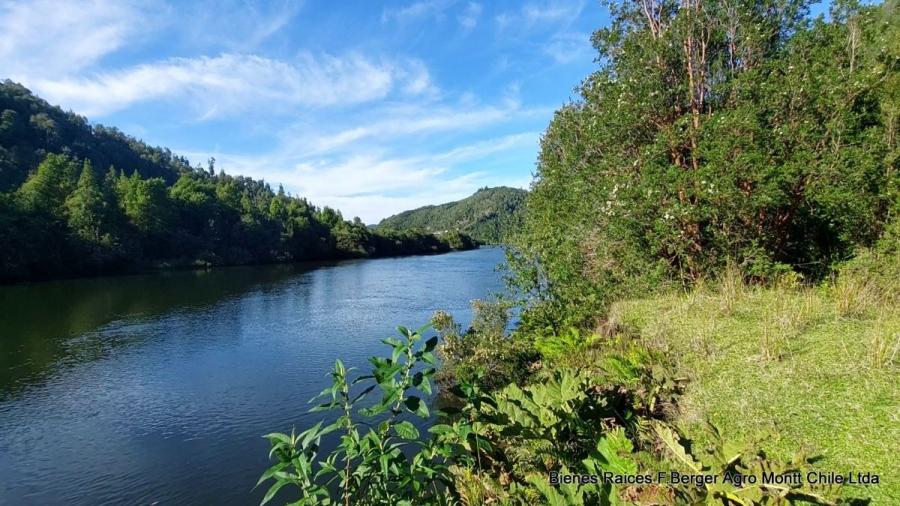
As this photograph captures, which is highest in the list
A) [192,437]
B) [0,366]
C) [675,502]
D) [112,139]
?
[112,139]

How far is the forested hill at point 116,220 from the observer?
56500 millimetres

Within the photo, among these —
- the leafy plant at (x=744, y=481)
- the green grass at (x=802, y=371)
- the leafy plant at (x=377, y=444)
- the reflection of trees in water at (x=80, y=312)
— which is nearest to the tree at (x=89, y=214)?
the reflection of trees in water at (x=80, y=312)

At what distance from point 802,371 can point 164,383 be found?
1848 cm

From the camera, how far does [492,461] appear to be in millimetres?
5203

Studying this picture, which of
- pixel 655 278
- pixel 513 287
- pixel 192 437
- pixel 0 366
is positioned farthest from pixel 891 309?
pixel 0 366

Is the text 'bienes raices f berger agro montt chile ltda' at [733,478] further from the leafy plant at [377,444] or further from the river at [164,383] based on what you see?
the river at [164,383]

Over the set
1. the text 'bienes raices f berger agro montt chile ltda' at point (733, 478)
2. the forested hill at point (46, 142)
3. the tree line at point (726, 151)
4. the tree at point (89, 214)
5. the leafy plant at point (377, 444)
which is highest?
the forested hill at point (46, 142)

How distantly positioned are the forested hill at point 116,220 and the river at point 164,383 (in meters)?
25.6

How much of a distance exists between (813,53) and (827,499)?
12.1 meters

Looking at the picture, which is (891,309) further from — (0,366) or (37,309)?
(37,309)

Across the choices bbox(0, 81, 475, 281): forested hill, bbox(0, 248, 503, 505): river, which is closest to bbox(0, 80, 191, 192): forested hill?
bbox(0, 81, 475, 281): forested hill

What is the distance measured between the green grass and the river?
871 cm

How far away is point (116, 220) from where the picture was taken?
67.5 metres

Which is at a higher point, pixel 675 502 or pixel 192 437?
pixel 675 502
